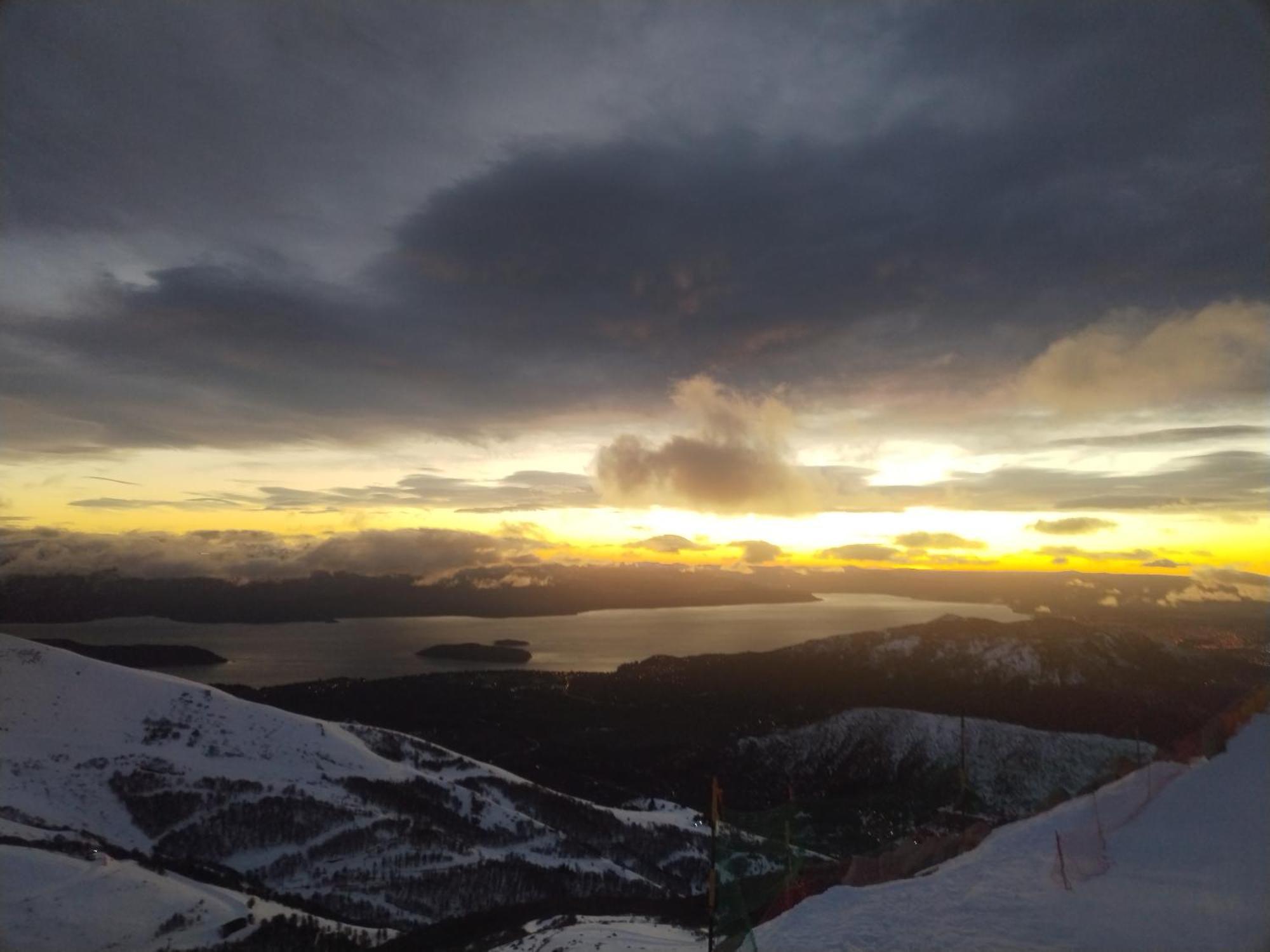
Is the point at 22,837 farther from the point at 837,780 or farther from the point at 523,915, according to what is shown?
the point at 837,780

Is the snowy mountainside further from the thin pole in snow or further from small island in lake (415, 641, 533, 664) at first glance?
small island in lake (415, 641, 533, 664)

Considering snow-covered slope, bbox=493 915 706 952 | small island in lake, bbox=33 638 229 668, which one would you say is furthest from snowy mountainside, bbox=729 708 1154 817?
small island in lake, bbox=33 638 229 668

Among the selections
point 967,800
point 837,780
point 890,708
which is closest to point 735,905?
point 967,800

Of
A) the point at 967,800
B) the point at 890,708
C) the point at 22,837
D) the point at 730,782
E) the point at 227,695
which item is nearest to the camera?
Result: the point at 22,837

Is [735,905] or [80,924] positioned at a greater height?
[735,905]

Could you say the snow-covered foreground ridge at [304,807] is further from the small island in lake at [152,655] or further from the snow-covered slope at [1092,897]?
the small island in lake at [152,655]

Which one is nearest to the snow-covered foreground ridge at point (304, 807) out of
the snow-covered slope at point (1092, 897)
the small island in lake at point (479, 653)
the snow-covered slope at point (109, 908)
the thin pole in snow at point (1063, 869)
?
the snow-covered slope at point (109, 908)

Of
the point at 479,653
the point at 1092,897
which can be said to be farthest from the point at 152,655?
the point at 1092,897
